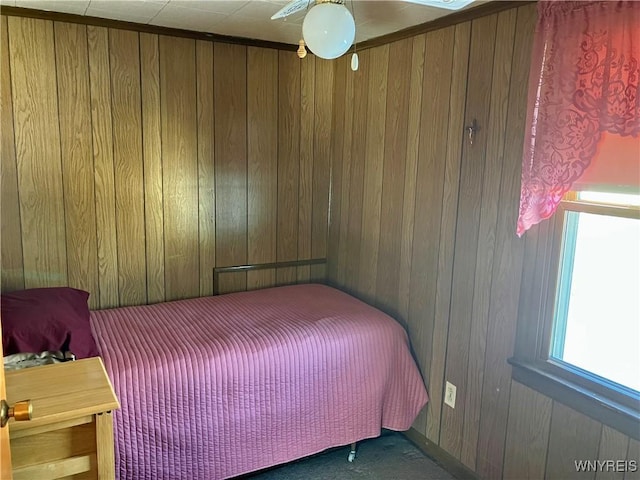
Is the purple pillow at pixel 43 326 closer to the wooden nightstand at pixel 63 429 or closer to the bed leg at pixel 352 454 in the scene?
the wooden nightstand at pixel 63 429

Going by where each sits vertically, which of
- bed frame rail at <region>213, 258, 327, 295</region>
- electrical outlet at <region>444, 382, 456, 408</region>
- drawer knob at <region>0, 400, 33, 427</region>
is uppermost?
drawer knob at <region>0, 400, 33, 427</region>

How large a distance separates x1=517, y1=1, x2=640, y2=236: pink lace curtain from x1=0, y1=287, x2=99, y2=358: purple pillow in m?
1.78

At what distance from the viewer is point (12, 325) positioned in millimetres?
1879

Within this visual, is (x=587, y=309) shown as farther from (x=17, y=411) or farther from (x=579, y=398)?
(x=17, y=411)

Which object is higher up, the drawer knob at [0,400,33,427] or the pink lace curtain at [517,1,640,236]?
the pink lace curtain at [517,1,640,236]

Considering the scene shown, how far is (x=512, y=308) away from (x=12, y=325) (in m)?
1.96

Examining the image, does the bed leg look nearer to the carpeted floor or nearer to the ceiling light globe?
the carpeted floor

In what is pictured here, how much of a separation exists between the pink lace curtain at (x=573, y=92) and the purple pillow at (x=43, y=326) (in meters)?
1.78

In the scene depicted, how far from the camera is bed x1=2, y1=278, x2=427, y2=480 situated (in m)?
2.04

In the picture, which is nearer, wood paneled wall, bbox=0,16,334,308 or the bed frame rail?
wood paneled wall, bbox=0,16,334,308

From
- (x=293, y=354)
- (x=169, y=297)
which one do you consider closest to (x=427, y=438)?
Answer: (x=293, y=354)

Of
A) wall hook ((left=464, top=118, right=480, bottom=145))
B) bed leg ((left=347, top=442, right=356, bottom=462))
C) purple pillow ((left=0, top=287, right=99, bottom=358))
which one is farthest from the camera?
bed leg ((left=347, top=442, right=356, bottom=462))

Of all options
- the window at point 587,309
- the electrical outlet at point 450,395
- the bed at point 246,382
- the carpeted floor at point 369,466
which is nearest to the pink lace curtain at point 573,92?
the window at point 587,309

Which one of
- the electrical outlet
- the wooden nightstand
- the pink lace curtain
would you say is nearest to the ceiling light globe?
the pink lace curtain
